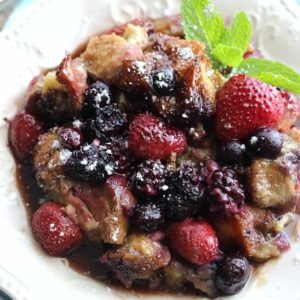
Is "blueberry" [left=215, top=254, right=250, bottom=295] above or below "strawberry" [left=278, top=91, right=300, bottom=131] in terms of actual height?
below

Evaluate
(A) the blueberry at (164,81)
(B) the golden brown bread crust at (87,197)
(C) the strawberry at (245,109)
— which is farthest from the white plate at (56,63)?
(A) the blueberry at (164,81)

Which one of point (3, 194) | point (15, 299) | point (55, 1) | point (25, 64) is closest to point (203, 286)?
point (15, 299)

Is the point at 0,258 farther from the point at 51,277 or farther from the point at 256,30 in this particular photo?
the point at 256,30

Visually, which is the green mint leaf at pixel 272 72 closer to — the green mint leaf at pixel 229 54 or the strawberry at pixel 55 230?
the green mint leaf at pixel 229 54

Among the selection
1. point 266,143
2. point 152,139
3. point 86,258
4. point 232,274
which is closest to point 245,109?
point 266,143

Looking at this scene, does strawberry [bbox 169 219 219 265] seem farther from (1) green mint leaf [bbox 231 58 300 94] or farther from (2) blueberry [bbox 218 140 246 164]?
(1) green mint leaf [bbox 231 58 300 94]

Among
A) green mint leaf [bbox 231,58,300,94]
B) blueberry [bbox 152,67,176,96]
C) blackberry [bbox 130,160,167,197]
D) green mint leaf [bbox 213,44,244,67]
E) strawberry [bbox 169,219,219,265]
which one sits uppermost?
blueberry [bbox 152,67,176,96]

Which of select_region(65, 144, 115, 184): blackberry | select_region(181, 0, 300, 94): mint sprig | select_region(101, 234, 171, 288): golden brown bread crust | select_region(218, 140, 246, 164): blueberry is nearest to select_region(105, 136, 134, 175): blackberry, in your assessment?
select_region(65, 144, 115, 184): blackberry
